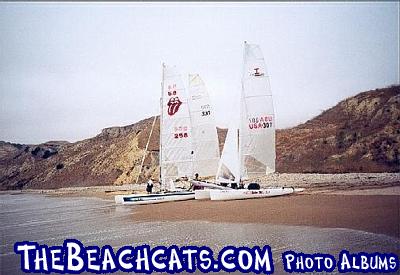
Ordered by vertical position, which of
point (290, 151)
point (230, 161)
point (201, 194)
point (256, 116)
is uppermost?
point (256, 116)

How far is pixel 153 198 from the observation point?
A: 71.6 feet

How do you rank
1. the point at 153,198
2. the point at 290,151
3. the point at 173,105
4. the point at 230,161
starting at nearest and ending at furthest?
the point at 153,198 < the point at 230,161 < the point at 173,105 < the point at 290,151

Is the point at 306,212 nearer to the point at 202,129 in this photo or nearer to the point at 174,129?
the point at 174,129

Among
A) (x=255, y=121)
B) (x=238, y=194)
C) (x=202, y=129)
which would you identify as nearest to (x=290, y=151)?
(x=202, y=129)

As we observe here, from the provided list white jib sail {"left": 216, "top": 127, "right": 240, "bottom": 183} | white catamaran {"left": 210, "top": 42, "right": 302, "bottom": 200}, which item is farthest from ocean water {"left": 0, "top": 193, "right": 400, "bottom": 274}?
white catamaran {"left": 210, "top": 42, "right": 302, "bottom": 200}

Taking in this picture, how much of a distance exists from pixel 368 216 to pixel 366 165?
22.9 metres

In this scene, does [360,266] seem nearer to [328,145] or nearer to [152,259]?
[152,259]

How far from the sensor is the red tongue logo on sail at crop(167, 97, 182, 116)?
24.3 m

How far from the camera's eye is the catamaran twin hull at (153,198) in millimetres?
21719

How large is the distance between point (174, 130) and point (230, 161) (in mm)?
4517

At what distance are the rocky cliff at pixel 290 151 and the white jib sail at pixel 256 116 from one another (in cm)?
896

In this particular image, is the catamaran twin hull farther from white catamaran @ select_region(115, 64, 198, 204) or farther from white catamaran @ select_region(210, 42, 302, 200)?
white catamaran @ select_region(210, 42, 302, 200)

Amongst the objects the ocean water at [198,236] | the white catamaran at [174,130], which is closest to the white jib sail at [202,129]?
the white catamaran at [174,130]

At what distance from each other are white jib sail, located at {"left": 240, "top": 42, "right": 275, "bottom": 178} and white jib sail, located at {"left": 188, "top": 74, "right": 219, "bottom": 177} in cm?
459
